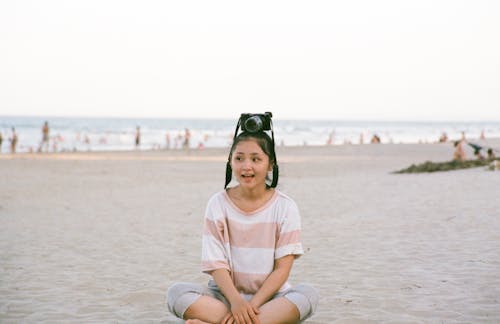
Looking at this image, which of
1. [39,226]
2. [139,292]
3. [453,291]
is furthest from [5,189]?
[453,291]

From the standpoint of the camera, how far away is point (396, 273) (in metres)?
6.64

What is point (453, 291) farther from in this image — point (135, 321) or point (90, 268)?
point (90, 268)

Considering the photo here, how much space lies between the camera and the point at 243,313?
3955 mm

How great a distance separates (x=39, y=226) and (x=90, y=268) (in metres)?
3.55

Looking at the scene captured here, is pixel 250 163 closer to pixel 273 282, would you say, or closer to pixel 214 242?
pixel 214 242

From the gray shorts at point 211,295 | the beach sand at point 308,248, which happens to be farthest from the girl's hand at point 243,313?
the beach sand at point 308,248

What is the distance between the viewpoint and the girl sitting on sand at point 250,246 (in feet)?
13.6

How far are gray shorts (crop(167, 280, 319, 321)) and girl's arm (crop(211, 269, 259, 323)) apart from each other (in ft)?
0.63

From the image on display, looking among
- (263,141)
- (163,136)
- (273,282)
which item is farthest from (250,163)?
(163,136)

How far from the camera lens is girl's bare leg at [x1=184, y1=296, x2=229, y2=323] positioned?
4.09m

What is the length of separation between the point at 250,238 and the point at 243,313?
1.73 feet

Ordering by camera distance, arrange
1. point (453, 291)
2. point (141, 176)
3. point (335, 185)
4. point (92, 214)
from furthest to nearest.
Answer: point (141, 176) < point (335, 185) < point (92, 214) < point (453, 291)

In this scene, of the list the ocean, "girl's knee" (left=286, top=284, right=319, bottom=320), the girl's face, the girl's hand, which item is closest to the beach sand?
"girl's knee" (left=286, top=284, right=319, bottom=320)

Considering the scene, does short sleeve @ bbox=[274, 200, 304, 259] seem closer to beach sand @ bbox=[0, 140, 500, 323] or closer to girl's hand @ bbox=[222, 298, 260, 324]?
girl's hand @ bbox=[222, 298, 260, 324]
